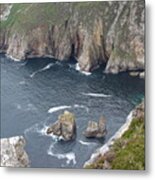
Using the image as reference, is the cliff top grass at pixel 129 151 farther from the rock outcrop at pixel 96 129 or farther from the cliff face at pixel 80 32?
the cliff face at pixel 80 32

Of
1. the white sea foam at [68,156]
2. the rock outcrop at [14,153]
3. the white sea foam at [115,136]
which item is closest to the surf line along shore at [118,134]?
the white sea foam at [115,136]

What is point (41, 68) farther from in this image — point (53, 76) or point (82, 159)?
point (82, 159)

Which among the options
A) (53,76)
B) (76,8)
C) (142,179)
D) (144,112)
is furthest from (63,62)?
(142,179)

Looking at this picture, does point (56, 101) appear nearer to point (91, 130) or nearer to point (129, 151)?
point (91, 130)

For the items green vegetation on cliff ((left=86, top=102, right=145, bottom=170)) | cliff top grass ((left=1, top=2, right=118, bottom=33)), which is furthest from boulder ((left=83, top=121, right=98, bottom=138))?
cliff top grass ((left=1, top=2, right=118, bottom=33))

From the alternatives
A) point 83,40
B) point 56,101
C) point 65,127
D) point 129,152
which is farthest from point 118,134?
point 83,40
